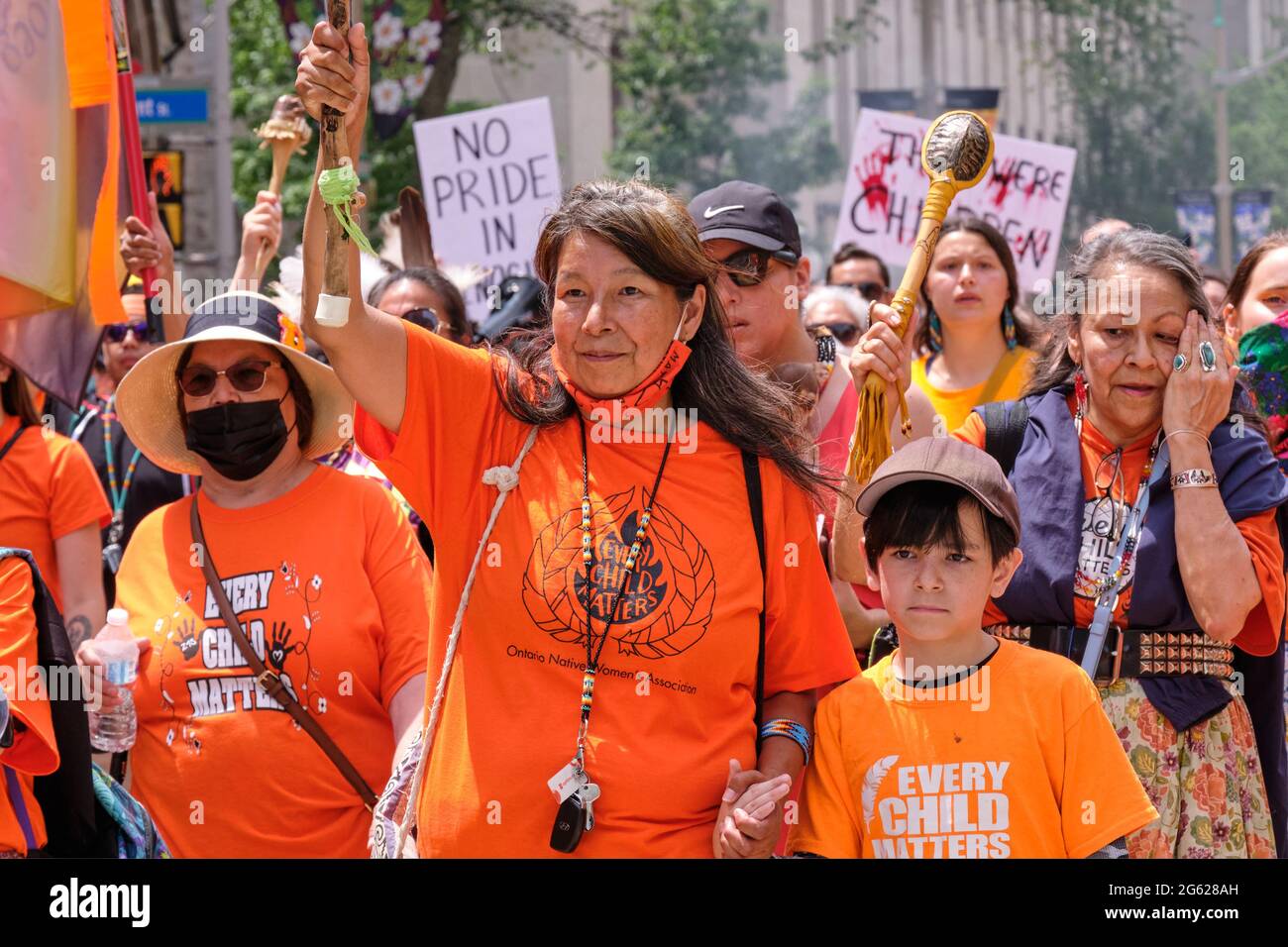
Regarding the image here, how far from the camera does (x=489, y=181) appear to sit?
9.15 m

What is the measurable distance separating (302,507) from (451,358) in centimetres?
116

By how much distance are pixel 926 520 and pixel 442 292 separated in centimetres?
288

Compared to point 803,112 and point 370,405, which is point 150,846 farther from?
point 803,112

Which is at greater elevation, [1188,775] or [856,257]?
[856,257]

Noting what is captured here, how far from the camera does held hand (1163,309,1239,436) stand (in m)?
3.79

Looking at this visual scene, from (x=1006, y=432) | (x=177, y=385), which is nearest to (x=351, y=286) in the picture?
(x=177, y=385)

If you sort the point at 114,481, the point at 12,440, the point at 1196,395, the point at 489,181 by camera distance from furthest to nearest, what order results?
the point at 489,181 < the point at 114,481 < the point at 12,440 < the point at 1196,395

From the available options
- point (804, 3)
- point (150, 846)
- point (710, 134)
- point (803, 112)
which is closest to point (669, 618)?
point (150, 846)

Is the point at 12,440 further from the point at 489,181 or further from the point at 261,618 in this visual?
the point at 489,181

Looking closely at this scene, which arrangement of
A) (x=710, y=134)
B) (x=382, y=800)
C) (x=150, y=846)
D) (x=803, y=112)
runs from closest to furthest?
(x=382, y=800), (x=150, y=846), (x=710, y=134), (x=803, y=112)

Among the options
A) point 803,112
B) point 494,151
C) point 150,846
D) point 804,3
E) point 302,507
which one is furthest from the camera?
point 804,3

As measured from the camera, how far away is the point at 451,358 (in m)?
3.31

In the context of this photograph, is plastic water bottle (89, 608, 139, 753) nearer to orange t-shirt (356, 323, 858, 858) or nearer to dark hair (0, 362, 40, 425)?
orange t-shirt (356, 323, 858, 858)

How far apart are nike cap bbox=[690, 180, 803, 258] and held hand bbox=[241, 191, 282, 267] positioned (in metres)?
1.73
